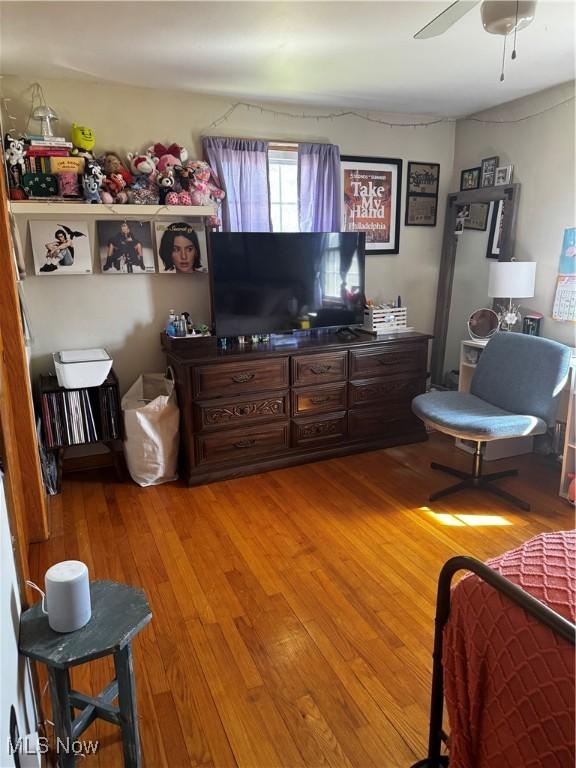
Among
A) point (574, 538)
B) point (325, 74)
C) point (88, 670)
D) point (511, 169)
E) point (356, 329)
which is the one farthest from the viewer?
point (356, 329)

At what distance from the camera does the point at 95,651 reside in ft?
3.98

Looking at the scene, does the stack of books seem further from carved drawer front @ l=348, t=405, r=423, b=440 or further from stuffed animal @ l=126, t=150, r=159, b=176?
carved drawer front @ l=348, t=405, r=423, b=440

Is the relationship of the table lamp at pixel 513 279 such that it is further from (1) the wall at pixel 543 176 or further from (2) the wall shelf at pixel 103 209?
(2) the wall shelf at pixel 103 209

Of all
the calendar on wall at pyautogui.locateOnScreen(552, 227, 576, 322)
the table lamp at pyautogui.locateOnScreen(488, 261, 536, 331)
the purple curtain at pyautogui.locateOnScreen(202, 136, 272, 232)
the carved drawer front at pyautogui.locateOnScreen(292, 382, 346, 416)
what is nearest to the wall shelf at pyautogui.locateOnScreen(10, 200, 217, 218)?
the purple curtain at pyautogui.locateOnScreen(202, 136, 272, 232)

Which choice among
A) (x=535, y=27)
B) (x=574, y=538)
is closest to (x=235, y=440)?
(x=574, y=538)

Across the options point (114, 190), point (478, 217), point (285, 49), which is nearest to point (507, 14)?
point (285, 49)

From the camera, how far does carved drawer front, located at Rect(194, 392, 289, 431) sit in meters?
3.02

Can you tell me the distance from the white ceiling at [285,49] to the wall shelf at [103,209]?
67 cm

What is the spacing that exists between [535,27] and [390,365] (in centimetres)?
195

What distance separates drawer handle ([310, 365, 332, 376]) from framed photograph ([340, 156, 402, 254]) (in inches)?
43.8

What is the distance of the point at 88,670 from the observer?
5.73ft

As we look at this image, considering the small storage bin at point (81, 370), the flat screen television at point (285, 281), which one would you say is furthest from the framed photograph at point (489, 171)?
the small storage bin at point (81, 370)

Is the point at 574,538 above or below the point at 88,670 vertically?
above

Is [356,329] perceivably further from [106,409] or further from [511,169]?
[106,409]
